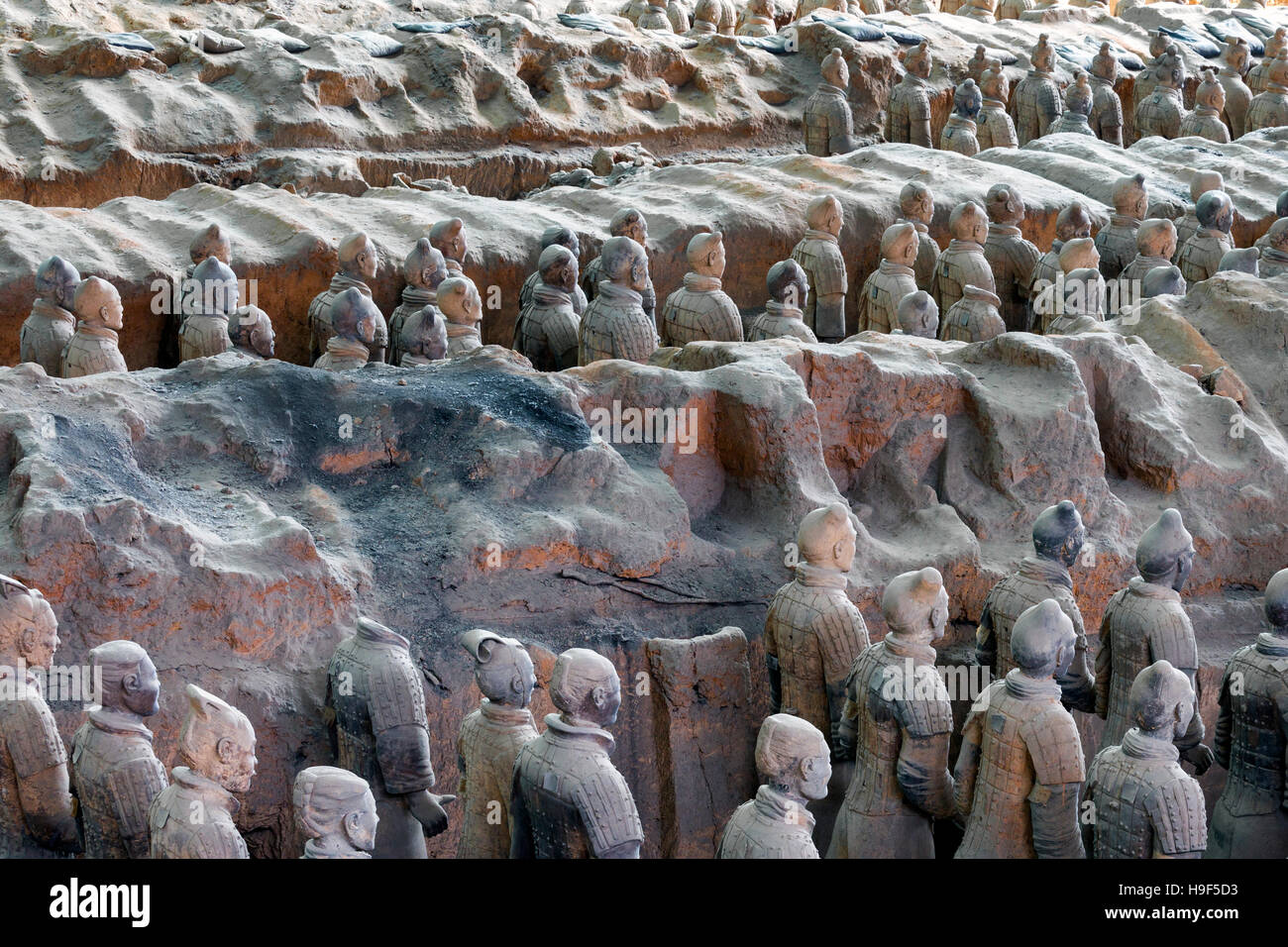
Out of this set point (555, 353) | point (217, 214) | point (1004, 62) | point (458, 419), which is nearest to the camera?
point (458, 419)

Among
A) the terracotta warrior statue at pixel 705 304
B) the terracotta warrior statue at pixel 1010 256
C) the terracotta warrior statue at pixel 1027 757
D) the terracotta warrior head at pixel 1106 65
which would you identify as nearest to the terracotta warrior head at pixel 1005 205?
the terracotta warrior statue at pixel 1010 256

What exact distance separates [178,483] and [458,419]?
3.07ft

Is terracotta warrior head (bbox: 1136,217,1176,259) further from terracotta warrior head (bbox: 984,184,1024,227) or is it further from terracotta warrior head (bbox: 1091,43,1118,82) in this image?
terracotta warrior head (bbox: 1091,43,1118,82)

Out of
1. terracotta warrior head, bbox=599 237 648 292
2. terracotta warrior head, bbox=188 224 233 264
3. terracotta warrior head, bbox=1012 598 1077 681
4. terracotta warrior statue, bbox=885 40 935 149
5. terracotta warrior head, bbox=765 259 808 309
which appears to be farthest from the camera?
terracotta warrior statue, bbox=885 40 935 149

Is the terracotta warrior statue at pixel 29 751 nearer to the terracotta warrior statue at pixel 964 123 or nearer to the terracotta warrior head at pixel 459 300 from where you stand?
the terracotta warrior head at pixel 459 300

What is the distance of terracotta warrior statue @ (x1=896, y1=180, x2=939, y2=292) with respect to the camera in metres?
8.88

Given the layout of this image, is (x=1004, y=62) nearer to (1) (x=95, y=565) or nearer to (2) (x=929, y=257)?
(2) (x=929, y=257)

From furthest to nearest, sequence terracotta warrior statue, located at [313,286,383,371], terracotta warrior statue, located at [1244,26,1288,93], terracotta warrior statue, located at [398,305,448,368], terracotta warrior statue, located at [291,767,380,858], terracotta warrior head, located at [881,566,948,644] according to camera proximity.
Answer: terracotta warrior statue, located at [1244,26,1288,93], terracotta warrior statue, located at [398,305,448,368], terracotta warrior statue, located at [313,286,383,371], terracotta warrior head, located at [881,566,948,644], terracotta warrior statue, located at [291,767,380,858]

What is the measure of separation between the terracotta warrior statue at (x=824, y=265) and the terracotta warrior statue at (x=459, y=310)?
6.32 feet

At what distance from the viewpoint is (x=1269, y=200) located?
10.5m

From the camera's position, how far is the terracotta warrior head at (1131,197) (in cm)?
945

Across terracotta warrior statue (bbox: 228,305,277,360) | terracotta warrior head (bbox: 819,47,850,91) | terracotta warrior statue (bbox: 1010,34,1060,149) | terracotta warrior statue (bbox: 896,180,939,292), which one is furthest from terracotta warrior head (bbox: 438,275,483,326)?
terracotta warrior statue (bbox: 1010,34,1060,149)

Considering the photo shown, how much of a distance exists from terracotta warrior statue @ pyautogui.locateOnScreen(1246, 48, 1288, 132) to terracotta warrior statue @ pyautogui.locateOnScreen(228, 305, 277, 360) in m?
9.31

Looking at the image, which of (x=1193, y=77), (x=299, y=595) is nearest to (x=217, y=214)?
(x=299, y=595)
